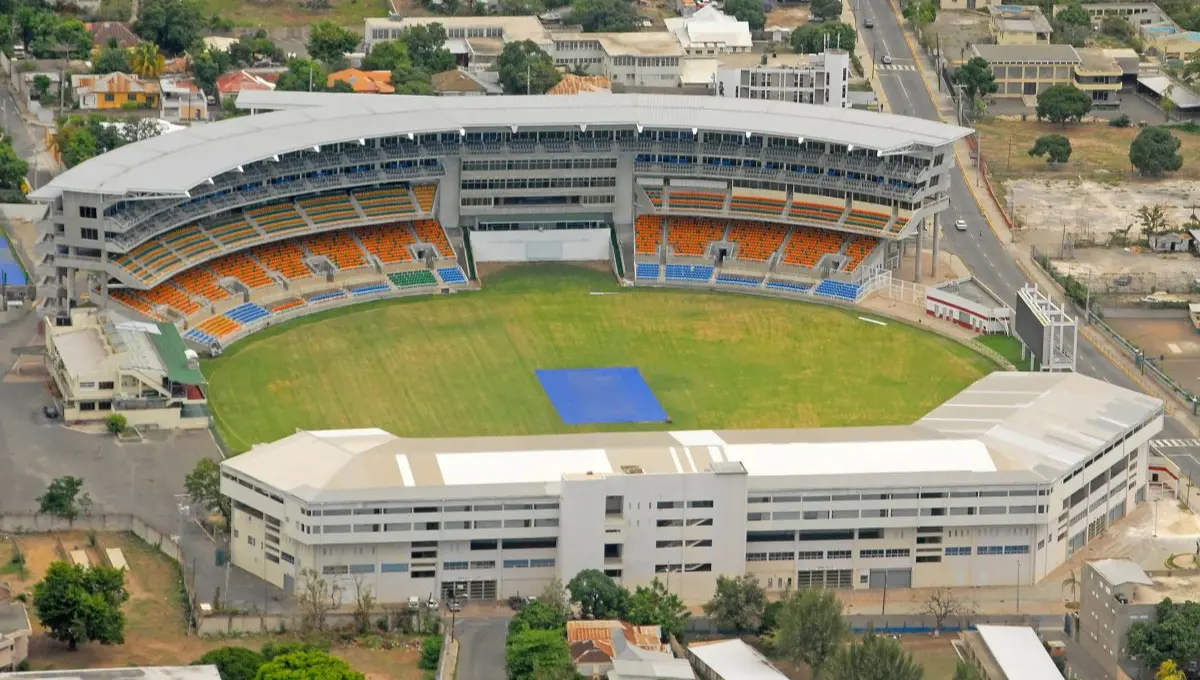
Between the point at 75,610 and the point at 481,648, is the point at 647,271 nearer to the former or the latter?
the point at 481,648

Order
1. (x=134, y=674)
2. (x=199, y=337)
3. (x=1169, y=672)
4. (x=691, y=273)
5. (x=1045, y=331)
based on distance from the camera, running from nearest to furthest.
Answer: (x=134, y=674)
(x=1169, y=672)
(x=1045, y=331)
(x=199, y=337)
(x=691, y=273)

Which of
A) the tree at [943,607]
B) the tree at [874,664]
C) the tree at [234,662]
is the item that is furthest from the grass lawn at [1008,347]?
the tree at [234,662]

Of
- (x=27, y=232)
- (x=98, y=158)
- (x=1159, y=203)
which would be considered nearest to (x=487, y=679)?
(x=98, y=158)

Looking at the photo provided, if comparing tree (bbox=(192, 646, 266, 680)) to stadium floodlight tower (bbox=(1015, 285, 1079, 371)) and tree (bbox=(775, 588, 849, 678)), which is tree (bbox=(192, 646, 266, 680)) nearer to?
tree (bbox=(775, 588, 849, 678))

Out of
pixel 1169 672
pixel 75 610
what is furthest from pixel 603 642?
pixel 1169 672

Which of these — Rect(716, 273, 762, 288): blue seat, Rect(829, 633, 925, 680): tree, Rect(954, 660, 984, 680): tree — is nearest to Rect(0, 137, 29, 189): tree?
Rect(716, 273, 762, 288): blue seat

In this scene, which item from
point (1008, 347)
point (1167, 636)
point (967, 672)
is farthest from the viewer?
point (1008, 347)

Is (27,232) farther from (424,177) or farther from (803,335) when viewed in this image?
(803,335)
